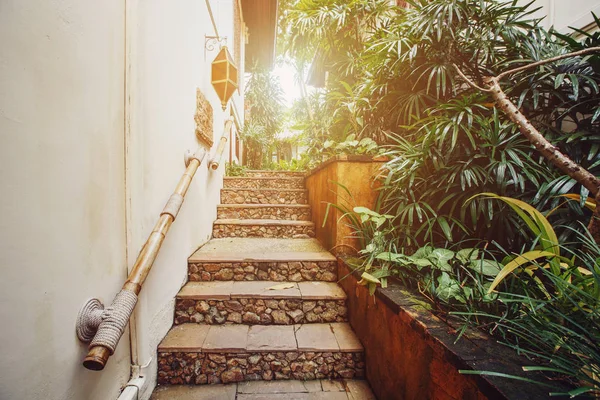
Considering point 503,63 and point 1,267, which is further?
point 503,63

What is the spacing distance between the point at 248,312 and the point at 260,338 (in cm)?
22

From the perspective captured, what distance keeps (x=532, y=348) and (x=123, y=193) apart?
176 centimetres

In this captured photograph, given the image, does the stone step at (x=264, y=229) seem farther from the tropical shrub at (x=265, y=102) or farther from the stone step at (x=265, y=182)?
the tropical shrub at (x=265, y=102)

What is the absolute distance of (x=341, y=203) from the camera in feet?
6.60

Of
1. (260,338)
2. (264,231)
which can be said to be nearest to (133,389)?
(260,338)

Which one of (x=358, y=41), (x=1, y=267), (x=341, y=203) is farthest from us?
(x=358, y=41)

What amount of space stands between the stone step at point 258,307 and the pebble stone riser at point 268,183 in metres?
2.10

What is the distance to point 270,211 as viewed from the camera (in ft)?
9.99

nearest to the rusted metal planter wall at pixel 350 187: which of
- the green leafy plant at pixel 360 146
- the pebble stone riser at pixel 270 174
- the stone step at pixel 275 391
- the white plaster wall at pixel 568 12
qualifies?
the green leafy plant at pixel 360 146

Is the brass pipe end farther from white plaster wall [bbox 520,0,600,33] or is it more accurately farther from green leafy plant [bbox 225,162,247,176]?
green leafy plant [bbox 225,162,247,176]

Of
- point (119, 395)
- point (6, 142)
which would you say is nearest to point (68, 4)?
point (6, 142)

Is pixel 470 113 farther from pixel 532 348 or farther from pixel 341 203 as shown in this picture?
pixel 532 348

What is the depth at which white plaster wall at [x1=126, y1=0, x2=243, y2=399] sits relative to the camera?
1.16 meters

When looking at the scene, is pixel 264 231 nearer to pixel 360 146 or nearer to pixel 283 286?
pixel 283 286
